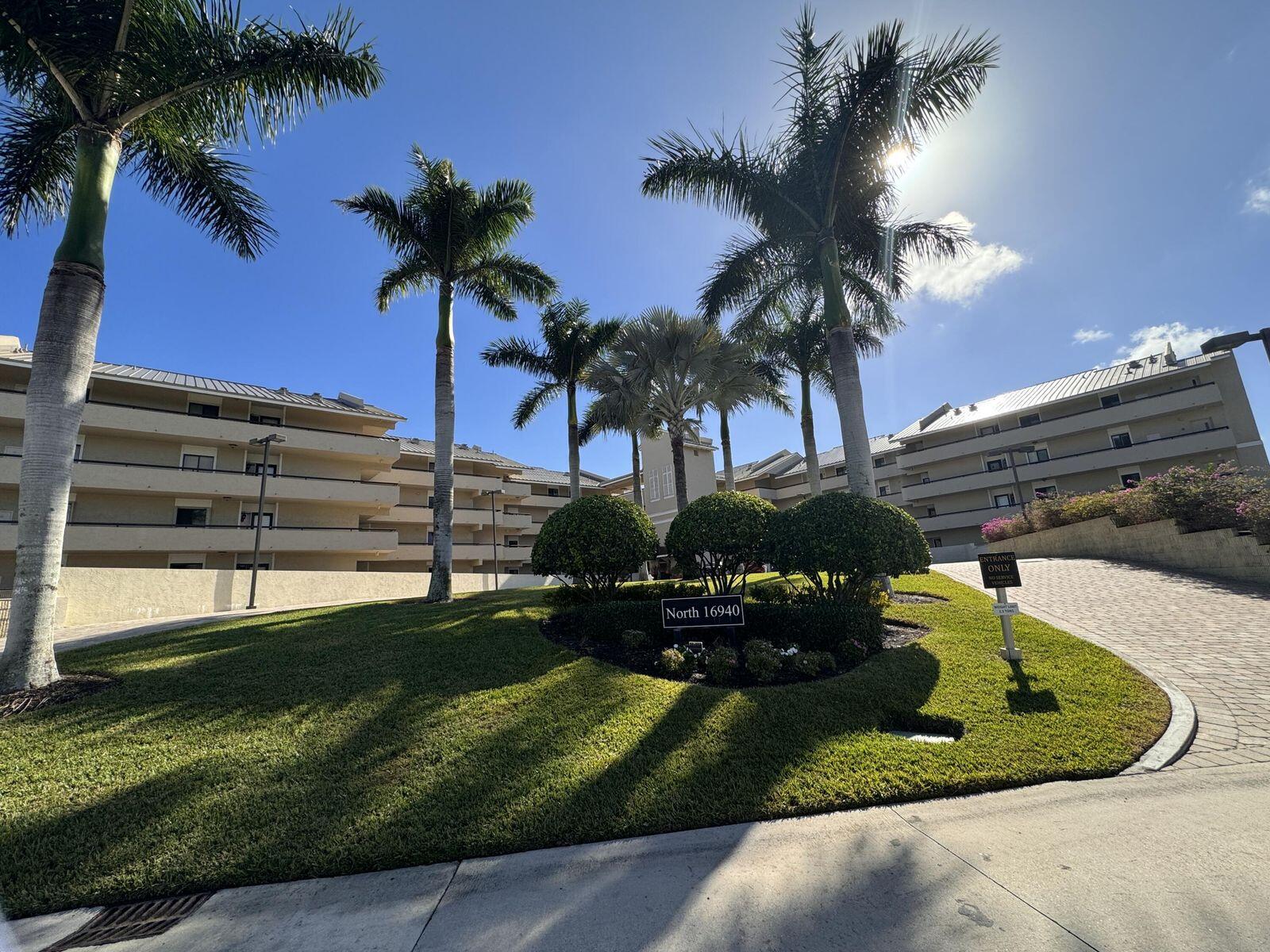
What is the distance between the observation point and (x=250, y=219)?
9844 millimetres

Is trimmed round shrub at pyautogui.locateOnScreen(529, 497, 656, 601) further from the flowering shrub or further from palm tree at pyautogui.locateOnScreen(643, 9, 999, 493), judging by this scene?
the flowering shrub

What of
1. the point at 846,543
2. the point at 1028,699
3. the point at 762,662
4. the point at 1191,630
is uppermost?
the point at 846,543

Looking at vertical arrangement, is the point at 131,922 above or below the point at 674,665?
below

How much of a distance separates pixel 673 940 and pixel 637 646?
18.4ft

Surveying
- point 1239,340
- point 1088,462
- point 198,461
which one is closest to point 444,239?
point 1239,340

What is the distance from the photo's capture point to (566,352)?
20.5 meters

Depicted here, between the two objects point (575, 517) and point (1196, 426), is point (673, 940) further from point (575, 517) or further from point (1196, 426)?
point (1196, 426)

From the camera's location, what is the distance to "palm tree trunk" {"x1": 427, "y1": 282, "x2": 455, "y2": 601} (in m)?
13.1

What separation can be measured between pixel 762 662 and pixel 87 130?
464 inches

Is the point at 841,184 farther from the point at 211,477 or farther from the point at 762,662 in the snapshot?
the point at 211,477

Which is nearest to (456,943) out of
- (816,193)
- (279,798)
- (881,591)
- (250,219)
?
(279,798)

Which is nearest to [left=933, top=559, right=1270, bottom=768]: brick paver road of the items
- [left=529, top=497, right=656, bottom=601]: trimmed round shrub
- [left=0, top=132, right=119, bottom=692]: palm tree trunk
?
[left=529, top=497, right=656, bottom=601]: trimmed round shrub

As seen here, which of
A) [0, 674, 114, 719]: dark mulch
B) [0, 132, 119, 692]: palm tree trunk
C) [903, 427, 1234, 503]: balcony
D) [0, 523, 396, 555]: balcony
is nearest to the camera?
[0, 674, 114, 719]: dark mulch

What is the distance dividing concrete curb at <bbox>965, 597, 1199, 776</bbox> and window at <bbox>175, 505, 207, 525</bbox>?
32326 mm
